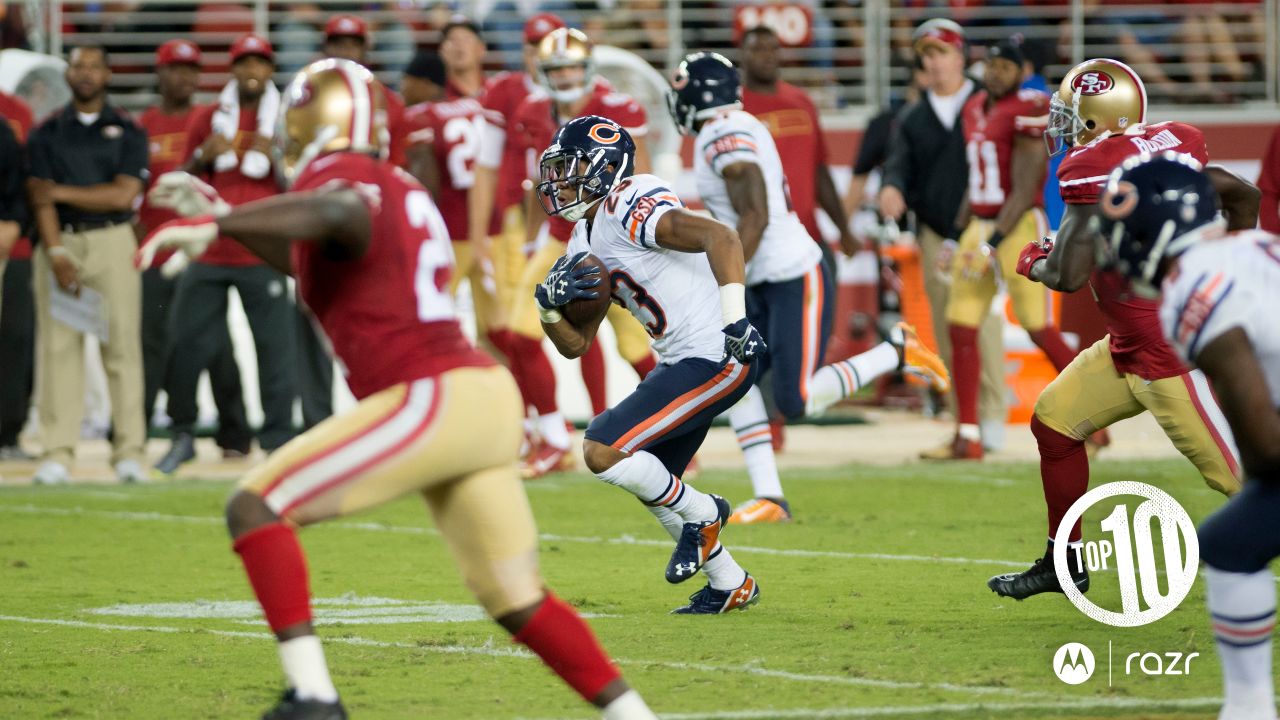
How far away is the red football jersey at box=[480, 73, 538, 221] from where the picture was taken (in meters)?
11.5

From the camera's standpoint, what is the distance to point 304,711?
171 inches

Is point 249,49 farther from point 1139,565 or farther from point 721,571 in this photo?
point 1139,565

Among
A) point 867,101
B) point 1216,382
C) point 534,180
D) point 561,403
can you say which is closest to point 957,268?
point 534,180

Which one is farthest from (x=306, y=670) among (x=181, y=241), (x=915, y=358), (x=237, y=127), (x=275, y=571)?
(x=237, y=127)

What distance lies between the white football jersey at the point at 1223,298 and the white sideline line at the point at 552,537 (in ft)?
11.1

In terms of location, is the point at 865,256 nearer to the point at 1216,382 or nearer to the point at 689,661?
the point at 689,661

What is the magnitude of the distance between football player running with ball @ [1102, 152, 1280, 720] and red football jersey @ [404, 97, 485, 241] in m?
7.40

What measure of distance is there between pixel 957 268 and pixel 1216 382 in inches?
277

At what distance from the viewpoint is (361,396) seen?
15.4 ft

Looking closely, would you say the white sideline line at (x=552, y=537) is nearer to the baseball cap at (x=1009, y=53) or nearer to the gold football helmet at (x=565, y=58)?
the gold football helmet at (x=565, y=58)

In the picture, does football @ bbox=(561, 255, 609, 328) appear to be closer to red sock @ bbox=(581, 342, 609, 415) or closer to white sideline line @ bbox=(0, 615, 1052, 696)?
white sideline line @ bbox=(0, 615, 1052, 696)

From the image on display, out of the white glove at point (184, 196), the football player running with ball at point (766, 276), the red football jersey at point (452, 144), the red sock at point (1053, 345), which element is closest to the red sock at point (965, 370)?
the red sock at point (1053, 345)

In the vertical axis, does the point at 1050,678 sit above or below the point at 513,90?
below

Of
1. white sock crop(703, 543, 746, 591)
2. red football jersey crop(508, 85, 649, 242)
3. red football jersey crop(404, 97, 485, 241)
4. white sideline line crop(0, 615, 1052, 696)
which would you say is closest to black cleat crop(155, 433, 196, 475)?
red football jersey crop(404, 97, 485, 241)
